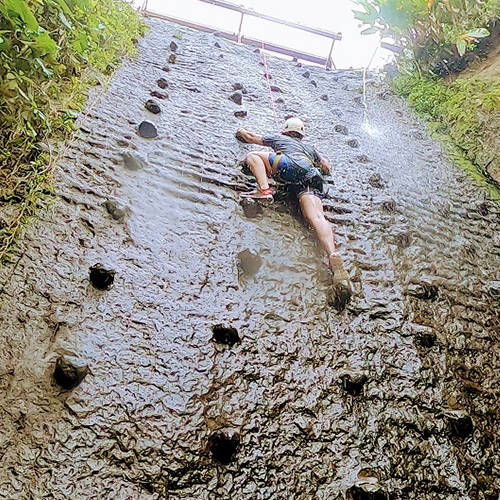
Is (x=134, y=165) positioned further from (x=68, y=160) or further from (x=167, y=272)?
(x=167, y=272)

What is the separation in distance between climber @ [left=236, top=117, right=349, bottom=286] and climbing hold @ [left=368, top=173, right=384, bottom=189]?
17.9 inches

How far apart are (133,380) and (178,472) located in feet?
1.43

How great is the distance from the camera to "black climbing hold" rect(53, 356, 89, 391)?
1829 mm

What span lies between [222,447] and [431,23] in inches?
253

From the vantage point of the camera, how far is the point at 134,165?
3.18 m

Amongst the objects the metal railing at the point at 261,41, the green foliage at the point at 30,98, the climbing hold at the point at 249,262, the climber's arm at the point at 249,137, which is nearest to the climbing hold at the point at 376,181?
the climber's arm at the point at 249,137

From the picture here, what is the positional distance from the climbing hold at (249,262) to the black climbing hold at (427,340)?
42.0 inches

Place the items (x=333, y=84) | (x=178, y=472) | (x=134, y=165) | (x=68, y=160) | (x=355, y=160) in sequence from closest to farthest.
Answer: (x=178, y=472) → (x=68, y=160) → (x=134, y=165) → (x=355, y=160) → (x=333, y=84)

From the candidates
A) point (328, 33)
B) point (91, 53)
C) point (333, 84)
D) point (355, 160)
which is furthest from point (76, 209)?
point (328, 33)

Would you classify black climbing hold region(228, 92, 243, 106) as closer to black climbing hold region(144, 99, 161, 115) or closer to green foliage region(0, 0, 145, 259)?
black climbing hold region(144, 99, 161, 115)

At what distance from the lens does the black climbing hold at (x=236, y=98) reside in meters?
5.27

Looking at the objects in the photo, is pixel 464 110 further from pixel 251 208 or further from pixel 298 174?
pixel 251 208

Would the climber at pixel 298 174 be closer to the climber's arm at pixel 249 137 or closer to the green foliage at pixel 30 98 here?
the climber's arm at pixel 249 137

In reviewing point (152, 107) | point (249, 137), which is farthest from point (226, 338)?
point (152, 107)
